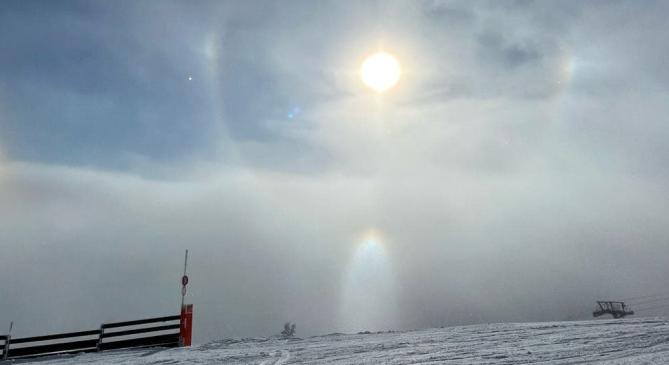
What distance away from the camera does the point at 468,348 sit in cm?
988

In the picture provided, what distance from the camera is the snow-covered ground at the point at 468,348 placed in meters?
8.32

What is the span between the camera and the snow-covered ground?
832 centimetres

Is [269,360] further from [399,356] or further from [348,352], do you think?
[399,356]

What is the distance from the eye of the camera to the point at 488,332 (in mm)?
12203

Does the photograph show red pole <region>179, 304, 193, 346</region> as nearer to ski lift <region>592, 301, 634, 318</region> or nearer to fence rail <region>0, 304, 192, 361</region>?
fence rail <region>0, 304, 192, 361</region>

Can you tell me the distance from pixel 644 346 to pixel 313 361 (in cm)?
636

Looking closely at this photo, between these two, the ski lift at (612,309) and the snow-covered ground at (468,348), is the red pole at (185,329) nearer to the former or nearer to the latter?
the snow-covered ground at (468,348)

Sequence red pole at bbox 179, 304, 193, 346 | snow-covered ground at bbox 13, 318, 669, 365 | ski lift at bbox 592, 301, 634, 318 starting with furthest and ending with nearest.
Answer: ski lift at bbox 592, 301, 634, 318 → red pole at bbox 179, 304, 193, 346 → snow-covered ground at bbox 13, 318, 669, 365

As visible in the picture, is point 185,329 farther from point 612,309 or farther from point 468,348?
point 612,309

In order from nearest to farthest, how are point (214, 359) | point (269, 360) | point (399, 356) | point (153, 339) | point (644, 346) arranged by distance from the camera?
point (644, 346), point (399, 356), point (269, 360), point (214, 359), point (153, 339)

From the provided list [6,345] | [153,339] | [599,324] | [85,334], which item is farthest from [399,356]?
[6,345]

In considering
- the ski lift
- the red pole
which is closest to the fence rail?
the red pole

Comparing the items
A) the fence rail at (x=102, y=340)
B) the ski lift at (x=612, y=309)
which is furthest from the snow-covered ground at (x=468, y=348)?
the ski lift at (x=612, y=309)

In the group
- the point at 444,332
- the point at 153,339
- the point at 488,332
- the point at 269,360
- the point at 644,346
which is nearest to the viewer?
the point at 644,346
